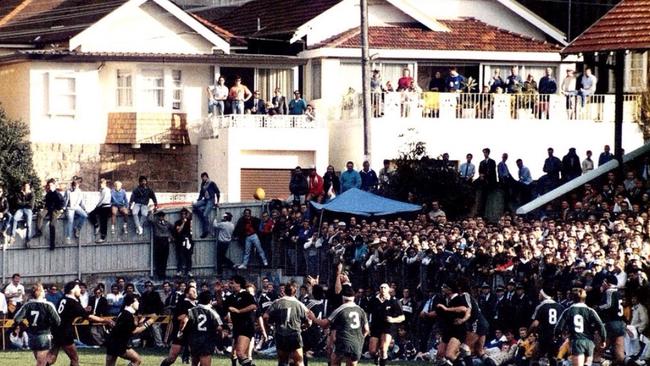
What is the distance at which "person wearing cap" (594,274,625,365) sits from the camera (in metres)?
29.5

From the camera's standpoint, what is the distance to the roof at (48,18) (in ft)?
169

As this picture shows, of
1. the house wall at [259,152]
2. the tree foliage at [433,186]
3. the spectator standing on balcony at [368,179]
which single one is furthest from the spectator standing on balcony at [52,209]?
the house wall at [259,152]

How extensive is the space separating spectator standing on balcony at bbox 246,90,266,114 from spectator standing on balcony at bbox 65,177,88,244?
9.28 metres

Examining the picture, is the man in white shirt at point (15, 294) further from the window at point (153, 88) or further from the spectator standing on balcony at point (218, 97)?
the window at point (153, 88)

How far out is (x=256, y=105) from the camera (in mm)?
50094

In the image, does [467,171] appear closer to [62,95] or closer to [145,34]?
[145,34]

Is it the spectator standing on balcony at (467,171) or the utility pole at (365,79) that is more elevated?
the utility pole at (365,79)

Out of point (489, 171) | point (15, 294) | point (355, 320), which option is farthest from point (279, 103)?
point (355, 320)

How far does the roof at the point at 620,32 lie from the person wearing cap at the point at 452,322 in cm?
1281

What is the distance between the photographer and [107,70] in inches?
2015

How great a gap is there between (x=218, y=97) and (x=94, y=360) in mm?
16737

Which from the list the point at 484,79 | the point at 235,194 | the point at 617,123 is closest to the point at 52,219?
the point at 235,194

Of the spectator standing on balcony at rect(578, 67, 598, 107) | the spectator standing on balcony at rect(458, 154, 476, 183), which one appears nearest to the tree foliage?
the spectator standing on balcony at rect(458, 154, 476, 183)

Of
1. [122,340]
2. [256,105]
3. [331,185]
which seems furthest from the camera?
[256,105]
